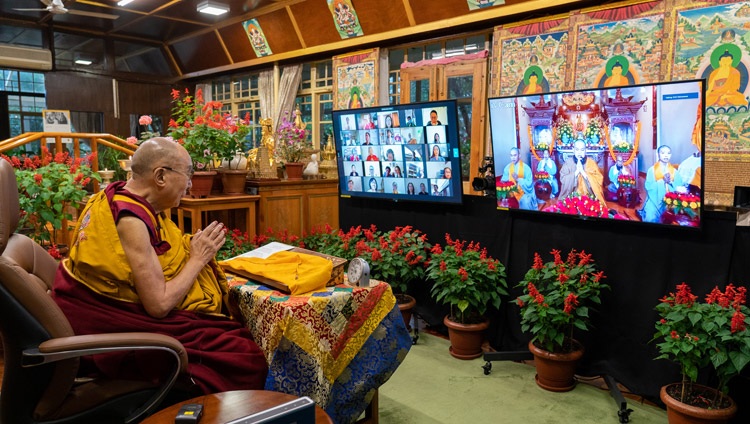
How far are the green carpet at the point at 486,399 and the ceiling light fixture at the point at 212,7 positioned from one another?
5.80 meters

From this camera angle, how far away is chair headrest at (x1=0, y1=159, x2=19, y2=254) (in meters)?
1.78

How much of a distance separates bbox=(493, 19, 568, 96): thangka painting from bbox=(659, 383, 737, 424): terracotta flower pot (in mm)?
3087

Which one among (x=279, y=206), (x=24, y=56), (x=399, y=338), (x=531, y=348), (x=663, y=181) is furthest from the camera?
(x=24, y=56)

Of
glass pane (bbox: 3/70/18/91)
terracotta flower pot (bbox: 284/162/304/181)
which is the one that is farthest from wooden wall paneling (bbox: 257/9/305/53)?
glass pane (bbox: 3/70/18/91)

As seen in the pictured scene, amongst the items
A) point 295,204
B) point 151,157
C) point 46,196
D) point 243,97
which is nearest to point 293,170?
point 295,204

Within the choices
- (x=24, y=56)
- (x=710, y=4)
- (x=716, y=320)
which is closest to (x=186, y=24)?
(x=24, y=56)

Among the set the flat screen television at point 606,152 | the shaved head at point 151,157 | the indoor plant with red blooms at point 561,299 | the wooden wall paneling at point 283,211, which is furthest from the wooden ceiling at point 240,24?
the shaved head at point 151,157

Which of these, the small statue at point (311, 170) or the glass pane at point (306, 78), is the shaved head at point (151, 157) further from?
the glass pane at point (306, 78)

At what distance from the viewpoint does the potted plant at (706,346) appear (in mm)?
2273

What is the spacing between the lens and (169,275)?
179 centimetres

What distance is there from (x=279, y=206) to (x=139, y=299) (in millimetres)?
3185

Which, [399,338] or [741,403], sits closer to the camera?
[399,338]

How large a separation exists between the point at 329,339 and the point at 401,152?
2.41m

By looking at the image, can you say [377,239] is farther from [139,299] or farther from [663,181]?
[139,299]
